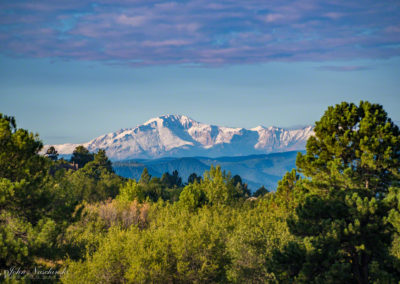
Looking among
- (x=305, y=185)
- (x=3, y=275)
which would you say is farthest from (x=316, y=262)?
(x=3, y=275)

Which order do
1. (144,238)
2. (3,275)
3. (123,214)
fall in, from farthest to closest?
(123,214), (144,238), (3,275)

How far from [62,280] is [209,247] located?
11.1 meters

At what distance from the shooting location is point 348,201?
27719 mm

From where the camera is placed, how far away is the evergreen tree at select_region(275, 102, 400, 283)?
1039 inches

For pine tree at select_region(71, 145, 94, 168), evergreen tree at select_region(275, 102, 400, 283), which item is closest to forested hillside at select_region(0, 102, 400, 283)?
evergreen tree at select_region(275, 102, 400, 283)

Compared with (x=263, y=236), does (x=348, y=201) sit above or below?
above

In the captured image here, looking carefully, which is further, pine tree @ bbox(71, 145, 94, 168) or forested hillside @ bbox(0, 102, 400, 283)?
A: pine tree @ bbox(71, 145, 94, 168)

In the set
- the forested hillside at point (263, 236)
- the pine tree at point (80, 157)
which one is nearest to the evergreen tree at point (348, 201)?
the forested hillside at point (263, 236)

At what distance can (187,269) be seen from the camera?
3212 centimetres

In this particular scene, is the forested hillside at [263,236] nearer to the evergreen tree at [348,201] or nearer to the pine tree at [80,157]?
the evergreen tree at [348,201]

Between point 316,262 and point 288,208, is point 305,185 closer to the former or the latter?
point 316,262

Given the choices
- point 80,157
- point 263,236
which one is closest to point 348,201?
point 263,236

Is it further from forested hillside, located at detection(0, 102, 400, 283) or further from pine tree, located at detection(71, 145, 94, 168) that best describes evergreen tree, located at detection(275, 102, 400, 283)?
pine tree, located at detection(71, 145, 94, 168)

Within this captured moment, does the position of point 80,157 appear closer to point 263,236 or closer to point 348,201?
point 263,236
